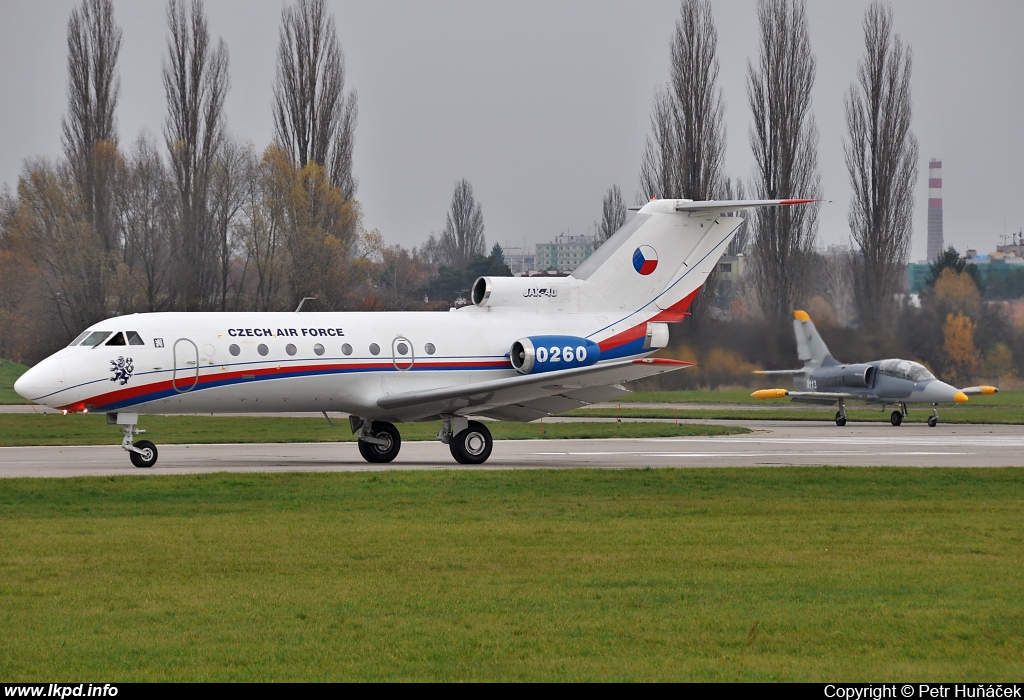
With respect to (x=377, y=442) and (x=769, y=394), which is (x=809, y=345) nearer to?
(x=769, y=394)

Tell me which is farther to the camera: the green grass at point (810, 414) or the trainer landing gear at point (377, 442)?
the green grass at point (810, 414)

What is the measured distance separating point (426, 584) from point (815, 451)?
18709mm

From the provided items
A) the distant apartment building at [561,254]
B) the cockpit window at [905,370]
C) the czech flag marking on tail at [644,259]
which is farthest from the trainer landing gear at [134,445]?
the distant apartment building at [561,254]

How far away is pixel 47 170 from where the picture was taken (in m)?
57.4

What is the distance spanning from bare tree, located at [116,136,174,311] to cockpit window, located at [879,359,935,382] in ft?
95.9

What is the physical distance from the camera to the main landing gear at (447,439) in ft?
77.4

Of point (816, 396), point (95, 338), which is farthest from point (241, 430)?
point (816, 396)

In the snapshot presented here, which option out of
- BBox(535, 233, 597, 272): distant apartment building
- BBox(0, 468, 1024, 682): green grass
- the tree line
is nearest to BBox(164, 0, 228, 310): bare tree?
the tree line

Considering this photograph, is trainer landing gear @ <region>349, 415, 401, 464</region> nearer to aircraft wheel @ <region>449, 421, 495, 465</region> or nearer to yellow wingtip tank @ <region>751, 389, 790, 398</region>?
aircraft wheel @ <region>449, 421, 495, 465</region>

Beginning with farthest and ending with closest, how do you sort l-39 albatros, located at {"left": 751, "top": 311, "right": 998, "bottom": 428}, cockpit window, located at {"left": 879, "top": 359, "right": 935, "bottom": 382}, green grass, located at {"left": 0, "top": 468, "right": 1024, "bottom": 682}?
cockpit window, located at {"left": 879, "top": 359, "right": 935, "bottom": 382}
l-39 albatros, located at {"left": 751, "top": 311, "right": 998, "bottom": 428}
green grass, located at {"left": 0, "top": 468, "right": 1024, "bottom": 682}

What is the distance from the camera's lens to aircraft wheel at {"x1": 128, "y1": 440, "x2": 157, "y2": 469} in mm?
21688

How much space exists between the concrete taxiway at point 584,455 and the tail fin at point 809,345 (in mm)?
10395

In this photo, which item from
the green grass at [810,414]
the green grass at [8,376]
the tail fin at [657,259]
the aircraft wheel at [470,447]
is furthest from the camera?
the green grass at [8,376]

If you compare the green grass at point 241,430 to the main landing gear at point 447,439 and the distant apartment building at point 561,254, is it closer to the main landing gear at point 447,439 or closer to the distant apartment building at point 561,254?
the main landing gear at point 447,439
